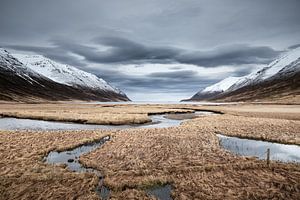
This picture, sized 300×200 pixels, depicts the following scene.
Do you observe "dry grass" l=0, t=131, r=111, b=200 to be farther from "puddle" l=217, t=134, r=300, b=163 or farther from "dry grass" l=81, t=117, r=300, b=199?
"puddle" l=217, t=134, r=300, b=163

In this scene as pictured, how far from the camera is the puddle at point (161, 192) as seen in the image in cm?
1392

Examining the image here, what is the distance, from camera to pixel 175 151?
23.7 m

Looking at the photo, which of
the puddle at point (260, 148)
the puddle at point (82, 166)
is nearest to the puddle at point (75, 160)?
the puddle at point (82, 166)

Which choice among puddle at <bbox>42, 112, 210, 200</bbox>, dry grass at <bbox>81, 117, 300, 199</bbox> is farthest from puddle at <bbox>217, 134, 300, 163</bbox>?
puddle at <bbox>42, 112, 210, 200</bbox>

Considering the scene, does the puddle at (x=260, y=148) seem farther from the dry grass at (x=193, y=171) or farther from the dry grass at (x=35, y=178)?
the dry grass at (x=35, y=178)

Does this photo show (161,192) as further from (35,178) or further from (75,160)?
(75,160)

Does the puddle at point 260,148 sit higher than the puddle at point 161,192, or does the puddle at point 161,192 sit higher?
the puddle at point 260,148

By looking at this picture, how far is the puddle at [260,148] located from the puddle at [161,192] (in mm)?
11180

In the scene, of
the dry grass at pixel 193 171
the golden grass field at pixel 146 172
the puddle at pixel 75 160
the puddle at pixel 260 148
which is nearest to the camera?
the golden grass field at pixel 146 172

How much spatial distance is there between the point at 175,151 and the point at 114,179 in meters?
9.11

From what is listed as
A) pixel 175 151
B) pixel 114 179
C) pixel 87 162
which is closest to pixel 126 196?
pixel 114 179

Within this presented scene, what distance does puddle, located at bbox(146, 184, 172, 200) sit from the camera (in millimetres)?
13924

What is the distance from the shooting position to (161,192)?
47.6 ft

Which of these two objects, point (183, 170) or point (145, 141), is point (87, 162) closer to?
point (183, 170)
